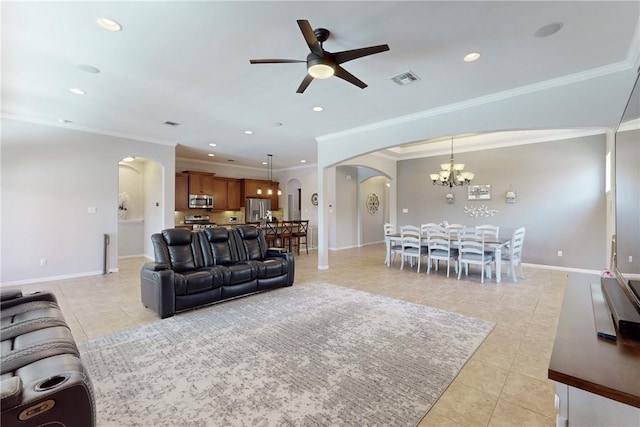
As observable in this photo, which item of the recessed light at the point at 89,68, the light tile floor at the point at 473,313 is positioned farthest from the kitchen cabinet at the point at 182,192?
the recessed light at the point at 89,68

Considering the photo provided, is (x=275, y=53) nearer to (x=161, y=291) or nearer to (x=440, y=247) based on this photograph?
(x=161, y=291)

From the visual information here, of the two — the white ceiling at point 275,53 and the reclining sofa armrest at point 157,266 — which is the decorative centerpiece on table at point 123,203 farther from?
the reclining sofa armrest at point 157,266

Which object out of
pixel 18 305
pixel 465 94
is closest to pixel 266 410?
pixel 18 305

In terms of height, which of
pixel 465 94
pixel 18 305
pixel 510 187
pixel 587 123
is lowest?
pixel 18 305

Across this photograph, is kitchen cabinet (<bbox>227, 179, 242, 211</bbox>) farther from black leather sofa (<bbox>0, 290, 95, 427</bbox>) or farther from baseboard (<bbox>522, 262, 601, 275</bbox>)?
baseboard (<bbox>522, 262, 601, 275</bbox>)

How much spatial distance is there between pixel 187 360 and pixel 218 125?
4278mm

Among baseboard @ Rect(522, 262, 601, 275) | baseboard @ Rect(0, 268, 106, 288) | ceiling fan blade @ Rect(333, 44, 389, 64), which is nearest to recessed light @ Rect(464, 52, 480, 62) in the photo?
ceiling fan blade @ Rect(333, 44, 389, 64)

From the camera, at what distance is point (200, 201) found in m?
8.82

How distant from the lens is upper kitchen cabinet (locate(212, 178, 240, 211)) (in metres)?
9.45

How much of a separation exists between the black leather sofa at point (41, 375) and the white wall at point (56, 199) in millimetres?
4243

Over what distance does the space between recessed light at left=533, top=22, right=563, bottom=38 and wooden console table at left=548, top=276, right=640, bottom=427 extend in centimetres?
256

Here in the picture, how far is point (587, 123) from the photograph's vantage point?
328cm

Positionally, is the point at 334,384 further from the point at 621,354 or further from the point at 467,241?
the point at 467,241

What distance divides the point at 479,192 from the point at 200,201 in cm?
803
